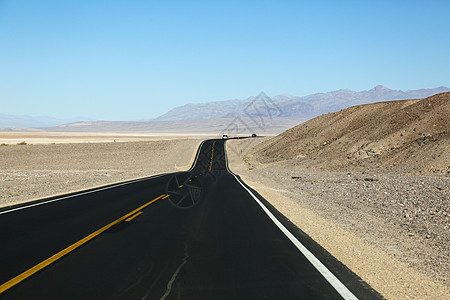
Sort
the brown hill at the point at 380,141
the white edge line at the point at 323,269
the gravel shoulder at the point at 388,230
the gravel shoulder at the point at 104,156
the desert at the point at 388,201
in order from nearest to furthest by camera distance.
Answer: the white edge line at the point at 323,269 < the gravel shoulder at the point at 388,230 < the desert at the point at 388,201 < the brown hill at the point at 380,141 < the gravel shoulder at the point at 104,156

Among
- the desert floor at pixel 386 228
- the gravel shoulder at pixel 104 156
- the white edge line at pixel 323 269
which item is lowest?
the gravel shoulder at pixel 104 156

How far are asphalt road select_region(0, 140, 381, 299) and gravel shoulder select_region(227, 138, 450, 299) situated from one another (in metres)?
0.53

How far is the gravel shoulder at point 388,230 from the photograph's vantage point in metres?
6.09

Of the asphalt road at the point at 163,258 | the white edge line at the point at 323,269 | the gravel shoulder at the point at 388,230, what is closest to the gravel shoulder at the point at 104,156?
the gravel shoulder at the point at 388,230

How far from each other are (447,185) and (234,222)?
38.6 ft

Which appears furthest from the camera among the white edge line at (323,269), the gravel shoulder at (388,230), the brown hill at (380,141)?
the brown hill at (380,141)

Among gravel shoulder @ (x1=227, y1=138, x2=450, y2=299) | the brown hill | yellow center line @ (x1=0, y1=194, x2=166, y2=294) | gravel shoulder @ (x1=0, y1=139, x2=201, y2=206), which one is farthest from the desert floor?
gravel shoulder @ (x1=0, y1=139, x2=201, y2=206)

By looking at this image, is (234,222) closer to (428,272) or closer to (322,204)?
(428,272)

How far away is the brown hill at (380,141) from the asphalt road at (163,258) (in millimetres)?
21581

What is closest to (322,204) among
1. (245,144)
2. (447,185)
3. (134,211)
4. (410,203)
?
(410,203)

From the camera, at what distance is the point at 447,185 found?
1752 cm

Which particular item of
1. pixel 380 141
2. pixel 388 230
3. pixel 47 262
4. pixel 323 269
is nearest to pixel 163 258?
pixel 47 262

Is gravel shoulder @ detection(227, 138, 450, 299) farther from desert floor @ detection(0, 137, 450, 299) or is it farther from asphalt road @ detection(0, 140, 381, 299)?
asphalt road @ detection(0, 140, 381, 299)

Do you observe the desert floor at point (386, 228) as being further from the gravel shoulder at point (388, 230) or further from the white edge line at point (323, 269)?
the white edge line at point (323, 269)
